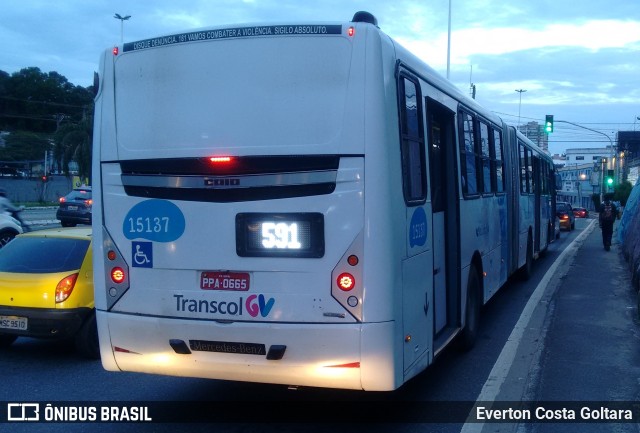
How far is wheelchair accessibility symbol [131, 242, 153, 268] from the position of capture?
5.88 meters

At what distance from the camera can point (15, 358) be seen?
28.6 feet

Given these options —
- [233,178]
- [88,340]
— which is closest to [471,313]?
[233,178]

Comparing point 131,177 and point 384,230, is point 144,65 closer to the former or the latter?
point 131,177

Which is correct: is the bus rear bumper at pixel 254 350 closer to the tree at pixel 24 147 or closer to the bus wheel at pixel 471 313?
the bus wheel at pixel 471 313

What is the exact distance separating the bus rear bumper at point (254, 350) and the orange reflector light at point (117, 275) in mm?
289

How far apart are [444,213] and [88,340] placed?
4463 millimetres

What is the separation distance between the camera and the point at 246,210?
556 cm

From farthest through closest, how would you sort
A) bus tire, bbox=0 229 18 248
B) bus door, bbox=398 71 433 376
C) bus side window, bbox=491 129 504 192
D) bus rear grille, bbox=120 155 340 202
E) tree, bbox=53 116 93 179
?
tree, bbox=53 116 93 179
bus tire, bbox=0 229 18 248
bus side window, bbox=491 129 504 192
bus door, bbox=398 71 433 376
bus rear grille, bbox=120 155 340 202

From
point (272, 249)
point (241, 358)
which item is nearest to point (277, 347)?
point (241, 358)

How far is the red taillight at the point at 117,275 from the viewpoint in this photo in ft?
19.7

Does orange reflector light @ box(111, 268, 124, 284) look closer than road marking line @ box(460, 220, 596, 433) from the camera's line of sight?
Yes

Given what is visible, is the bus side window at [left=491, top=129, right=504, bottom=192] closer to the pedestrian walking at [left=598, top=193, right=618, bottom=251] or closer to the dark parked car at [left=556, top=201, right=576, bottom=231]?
the pedestrian walking at [left=598, top=193, right=618, bottom=251]

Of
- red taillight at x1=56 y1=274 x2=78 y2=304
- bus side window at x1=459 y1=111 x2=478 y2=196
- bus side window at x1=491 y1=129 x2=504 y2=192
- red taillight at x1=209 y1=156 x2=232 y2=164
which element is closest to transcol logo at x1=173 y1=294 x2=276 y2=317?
red taillight at x1=209 y1=156 x2=232 y2=164

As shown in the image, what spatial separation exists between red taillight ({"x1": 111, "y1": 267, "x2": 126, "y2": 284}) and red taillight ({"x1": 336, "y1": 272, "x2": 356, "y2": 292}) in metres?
1.93
